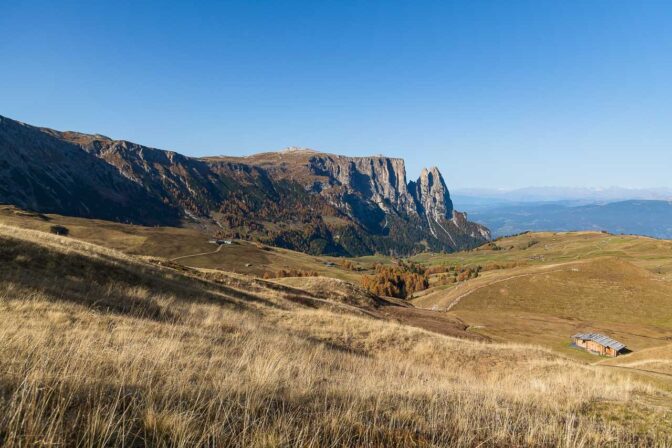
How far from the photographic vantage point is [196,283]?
34.6 metres

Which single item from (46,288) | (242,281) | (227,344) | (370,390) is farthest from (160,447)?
(242,281)

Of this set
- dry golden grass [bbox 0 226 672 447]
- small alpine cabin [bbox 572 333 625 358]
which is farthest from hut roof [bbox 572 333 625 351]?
dry golden grass [bbox 0 226 672 447]

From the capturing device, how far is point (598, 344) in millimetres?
76750

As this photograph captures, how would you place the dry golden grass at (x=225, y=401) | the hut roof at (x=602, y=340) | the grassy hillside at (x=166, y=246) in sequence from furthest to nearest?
1. the grassy hillside at (x=166, y=246)
2. the hut roof at (x=602, y=340)
3. the dry golden grass at (x=225, y=401)

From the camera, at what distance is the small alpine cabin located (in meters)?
74.2

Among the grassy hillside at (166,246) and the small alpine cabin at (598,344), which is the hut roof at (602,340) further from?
the grassy hillside at (166,246)

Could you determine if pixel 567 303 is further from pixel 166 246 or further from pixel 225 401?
pixel 166 246

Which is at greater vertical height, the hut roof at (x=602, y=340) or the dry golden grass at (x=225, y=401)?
the dry golden grass at (x=225, y=401)

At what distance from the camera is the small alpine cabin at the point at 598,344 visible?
244 ft

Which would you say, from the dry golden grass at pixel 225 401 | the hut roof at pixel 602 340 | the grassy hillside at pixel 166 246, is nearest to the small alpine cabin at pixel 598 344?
the hut roof at pixel 602 340

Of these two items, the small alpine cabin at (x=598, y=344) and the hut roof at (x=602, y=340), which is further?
the hut roof at (x=602, y=340)

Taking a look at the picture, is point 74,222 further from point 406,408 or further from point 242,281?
point 406,408

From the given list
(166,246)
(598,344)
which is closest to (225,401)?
(598,344)

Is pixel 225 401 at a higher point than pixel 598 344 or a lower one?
higher
